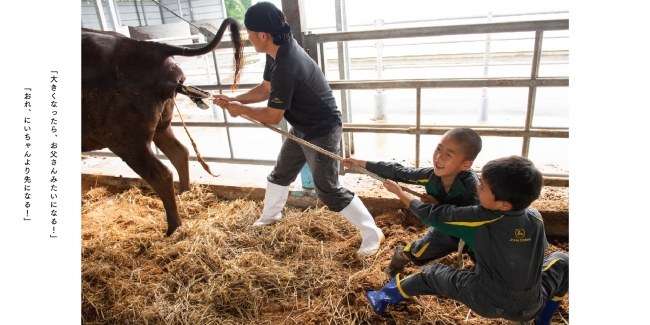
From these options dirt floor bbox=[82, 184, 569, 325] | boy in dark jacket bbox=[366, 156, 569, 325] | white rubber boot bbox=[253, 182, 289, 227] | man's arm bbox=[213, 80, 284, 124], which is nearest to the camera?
boy in dark jacket bbox=[366, 156, 569, 325]

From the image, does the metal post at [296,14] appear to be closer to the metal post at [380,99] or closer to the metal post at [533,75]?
the metal post at [533,75]

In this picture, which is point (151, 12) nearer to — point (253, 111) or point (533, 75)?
point (253, 111)

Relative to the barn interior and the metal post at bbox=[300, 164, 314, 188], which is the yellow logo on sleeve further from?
the metal post at bbox=[300, 164, 314, 188]

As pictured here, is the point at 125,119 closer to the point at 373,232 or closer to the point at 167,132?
the point at 167,132

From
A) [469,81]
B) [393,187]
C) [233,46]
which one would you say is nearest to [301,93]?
[233,46]

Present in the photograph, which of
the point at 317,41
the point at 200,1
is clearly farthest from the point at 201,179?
the point at 200,1

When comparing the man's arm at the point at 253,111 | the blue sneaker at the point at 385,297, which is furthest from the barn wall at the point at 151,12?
the blue sneaker at the point at 385,297

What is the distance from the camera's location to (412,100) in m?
8.36

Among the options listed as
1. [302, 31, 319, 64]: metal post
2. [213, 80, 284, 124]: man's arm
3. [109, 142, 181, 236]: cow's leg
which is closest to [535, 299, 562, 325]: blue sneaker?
[213, 80, 284, 124]: man's arm

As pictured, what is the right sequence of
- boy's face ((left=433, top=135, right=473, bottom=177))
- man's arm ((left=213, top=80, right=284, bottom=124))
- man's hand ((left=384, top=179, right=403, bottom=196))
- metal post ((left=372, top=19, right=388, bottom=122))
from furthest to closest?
metal post ((left=372, top=19, right=388, bottom=122)) → man's arm ((left=213, top=80, right=284, bottom=124)) → man's hand ((left=384, top=179, right=403, bottom=196)) → boy's face ((left=433, top=135, right=473, bottom=177))

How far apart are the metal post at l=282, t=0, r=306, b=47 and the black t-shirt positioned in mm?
467

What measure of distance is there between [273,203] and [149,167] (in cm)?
96

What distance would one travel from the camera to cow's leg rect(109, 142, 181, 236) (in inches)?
108

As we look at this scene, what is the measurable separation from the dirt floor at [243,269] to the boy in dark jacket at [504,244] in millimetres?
420
